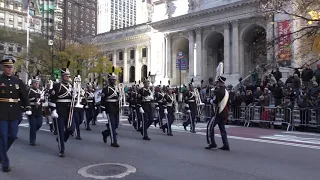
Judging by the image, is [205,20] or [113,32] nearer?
[205,20]

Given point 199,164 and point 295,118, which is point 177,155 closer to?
point 199,164

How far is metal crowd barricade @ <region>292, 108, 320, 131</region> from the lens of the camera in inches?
612

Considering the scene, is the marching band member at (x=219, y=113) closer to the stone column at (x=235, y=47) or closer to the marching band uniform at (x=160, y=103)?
the marching band uniform at (x=160, y=103)

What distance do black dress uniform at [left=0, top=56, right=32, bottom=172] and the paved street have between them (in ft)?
1.83

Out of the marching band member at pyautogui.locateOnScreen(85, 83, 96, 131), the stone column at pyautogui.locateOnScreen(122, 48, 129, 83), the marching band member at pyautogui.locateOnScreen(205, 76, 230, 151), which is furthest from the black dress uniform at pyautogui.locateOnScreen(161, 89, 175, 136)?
the stone column at pyautogui.locateOnScreen(122, 48, 129, 83)

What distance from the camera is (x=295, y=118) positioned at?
16281 mm

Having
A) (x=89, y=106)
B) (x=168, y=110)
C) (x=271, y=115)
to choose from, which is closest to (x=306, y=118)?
(x=271, y=115)

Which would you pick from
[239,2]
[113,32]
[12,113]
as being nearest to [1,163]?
[12,113]

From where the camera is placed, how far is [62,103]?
9.48m

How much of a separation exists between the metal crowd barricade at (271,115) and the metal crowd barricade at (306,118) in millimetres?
305

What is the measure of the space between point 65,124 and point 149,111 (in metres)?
4.01

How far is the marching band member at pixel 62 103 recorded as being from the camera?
9.23 m

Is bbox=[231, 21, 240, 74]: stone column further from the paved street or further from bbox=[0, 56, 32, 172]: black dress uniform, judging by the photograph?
bbox=[0, 56, 32, 172]: black dress uniform

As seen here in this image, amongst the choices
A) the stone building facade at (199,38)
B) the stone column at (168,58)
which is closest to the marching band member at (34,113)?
the stone building facade at (199,38)
